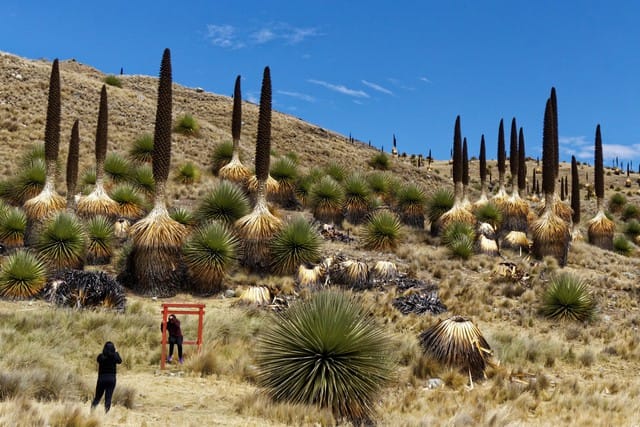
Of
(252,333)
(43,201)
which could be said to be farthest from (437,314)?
(43,201)

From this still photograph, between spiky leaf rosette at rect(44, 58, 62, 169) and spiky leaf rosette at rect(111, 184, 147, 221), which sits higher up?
spiky leaf rosette at rect(44, 58, 62, 169)

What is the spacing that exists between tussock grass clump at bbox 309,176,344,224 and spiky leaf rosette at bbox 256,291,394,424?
16.3 m

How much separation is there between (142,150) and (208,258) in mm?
16020

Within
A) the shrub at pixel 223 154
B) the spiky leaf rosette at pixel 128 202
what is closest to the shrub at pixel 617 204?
the shrub at pixel 223 154

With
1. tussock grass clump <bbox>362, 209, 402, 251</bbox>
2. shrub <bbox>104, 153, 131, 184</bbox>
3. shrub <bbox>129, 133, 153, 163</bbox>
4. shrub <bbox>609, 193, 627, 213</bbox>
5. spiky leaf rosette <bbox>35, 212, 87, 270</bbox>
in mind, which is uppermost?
shrub <bbox>609, 193, 627, 213</bbox>

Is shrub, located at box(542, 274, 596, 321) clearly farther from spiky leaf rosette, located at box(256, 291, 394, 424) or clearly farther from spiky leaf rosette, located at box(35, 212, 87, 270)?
spiky leaf rosette, located at box(35, 212, 87, 270)

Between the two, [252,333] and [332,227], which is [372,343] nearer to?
[252,333]

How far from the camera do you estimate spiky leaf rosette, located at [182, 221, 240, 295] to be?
17.6 metres

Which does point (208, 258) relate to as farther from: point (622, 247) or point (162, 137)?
point (622, 247)

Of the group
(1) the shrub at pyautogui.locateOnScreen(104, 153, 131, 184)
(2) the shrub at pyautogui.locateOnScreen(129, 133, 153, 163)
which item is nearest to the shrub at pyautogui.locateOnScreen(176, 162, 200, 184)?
(2) the shrub at pyautogui.locateOnScreen(129, 133, 153, 163)

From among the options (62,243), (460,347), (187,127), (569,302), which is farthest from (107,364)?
(187,127)

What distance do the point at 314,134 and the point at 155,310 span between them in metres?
42.3

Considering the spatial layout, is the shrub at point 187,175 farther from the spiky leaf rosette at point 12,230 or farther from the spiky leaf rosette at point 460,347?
the spiky leaf rosette at point 460,347

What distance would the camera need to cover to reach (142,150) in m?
31.4
